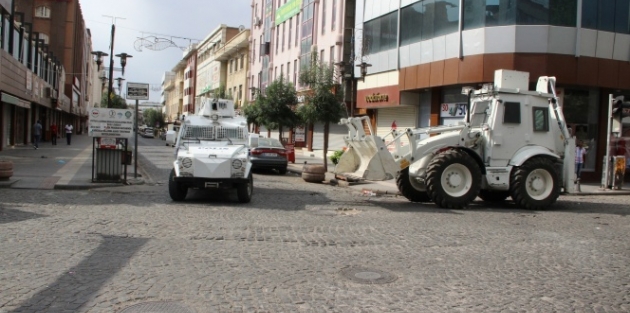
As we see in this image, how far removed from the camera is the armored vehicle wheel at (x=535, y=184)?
43.2ft

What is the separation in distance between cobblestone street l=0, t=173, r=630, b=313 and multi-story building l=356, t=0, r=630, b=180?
9.56m

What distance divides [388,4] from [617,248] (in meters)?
20.6

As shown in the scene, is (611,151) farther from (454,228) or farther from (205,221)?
(205,221)

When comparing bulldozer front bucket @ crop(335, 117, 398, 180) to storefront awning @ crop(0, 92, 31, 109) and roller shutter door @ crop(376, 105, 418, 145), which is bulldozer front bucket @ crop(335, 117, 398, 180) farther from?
storefront awning @ crop(0, 92, 31, 109)

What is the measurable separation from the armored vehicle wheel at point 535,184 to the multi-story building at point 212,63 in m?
51.4

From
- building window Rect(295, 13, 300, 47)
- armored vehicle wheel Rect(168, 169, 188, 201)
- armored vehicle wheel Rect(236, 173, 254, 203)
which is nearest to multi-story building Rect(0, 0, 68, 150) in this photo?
armored vehicle wheel Rect(168, 169, 188, 201)

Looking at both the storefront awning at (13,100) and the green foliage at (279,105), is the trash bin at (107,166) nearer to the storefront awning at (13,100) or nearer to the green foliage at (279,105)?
the storefront awning at (13,100)

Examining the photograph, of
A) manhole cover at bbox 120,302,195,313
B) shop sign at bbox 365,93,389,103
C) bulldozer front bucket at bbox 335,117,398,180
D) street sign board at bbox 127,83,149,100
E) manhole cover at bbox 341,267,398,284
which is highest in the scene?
shop sign at bbox 365,93,389,103

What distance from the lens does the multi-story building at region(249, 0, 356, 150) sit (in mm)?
33656

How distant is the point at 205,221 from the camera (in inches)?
393

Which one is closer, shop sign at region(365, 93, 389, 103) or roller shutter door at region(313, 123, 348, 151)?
shop sign at region(365, 93, 389, 103)

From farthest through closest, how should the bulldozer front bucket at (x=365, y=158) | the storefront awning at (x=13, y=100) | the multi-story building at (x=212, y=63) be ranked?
the multi-story building at (x=212, y=63) → the storefront awning at (x=13, y=100) → the bulldozer front bucket at (x=365, y=158)

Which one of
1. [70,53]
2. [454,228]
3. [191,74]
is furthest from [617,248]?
[191,74]

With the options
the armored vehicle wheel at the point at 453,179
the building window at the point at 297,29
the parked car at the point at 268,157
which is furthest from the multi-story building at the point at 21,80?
the armored vehicle wheel at the point at 453,179
